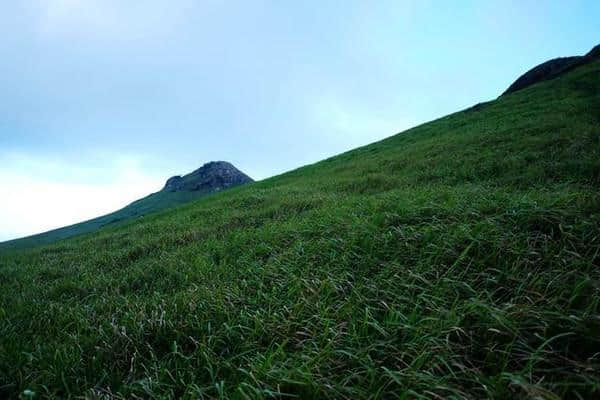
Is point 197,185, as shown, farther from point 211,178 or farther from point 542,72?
point 542,72

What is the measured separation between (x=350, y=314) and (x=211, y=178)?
11382cm

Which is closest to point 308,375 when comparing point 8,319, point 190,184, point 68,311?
point 68,311

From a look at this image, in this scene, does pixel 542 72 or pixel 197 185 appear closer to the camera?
pixel 542 72

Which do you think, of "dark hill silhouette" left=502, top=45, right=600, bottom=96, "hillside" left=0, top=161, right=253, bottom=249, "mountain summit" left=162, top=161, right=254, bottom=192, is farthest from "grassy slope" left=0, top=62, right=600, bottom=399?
"mountain summit" left=162, top=161, right=254, bottom=192

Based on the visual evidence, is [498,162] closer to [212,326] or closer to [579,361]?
[579,361]

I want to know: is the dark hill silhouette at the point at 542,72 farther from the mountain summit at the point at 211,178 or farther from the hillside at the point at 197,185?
the mountain summit at the point at 211,178

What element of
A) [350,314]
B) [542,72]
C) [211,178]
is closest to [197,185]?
[211,178]

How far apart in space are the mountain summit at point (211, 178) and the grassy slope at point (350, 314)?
4132 inches

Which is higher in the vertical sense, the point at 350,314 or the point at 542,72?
the point at 542,72

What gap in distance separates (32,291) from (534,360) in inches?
365

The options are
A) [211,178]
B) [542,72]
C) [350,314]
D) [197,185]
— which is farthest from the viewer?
[211,178]

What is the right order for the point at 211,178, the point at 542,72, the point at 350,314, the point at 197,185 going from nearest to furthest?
the point at 350,314
the point at 542,72
the point at 197,185
the point at 211,178

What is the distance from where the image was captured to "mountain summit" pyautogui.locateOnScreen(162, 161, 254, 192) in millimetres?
108500

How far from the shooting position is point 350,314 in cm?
370
